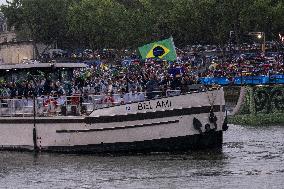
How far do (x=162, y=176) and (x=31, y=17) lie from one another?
316 feet

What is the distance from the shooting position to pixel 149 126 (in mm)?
37312

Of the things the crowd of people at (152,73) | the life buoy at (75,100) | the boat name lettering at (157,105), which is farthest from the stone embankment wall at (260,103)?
the boat name lettering at (157,105)

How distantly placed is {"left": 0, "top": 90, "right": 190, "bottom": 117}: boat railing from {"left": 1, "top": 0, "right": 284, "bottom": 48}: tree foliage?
4956 centimetres

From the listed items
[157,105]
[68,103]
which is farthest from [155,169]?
[68,103]

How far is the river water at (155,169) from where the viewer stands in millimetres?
31219

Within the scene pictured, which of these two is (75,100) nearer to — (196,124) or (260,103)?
(196,124)

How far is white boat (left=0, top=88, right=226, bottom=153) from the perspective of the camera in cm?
3709

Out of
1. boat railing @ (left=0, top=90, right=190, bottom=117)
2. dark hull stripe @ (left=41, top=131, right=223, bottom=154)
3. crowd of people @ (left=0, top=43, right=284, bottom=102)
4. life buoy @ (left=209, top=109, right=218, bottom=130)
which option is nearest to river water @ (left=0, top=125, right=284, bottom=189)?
dark hull stripe @ (left=41, top=131, right=223, bottom=154)

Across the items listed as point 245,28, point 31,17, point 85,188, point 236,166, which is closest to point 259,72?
point 245,28

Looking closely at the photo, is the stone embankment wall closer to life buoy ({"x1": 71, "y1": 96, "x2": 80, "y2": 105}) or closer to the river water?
the river water

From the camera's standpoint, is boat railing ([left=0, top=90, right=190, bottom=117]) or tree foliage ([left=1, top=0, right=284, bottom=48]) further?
tree foliage ([left=1, top=0, right=284, bottom=48])

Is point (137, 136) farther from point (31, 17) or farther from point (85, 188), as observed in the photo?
point (31, 17)

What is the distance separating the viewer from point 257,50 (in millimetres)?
84000

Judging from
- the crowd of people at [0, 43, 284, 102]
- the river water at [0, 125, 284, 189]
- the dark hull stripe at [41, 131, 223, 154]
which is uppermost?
the crowd of people at [0, 43, 284, 102]
